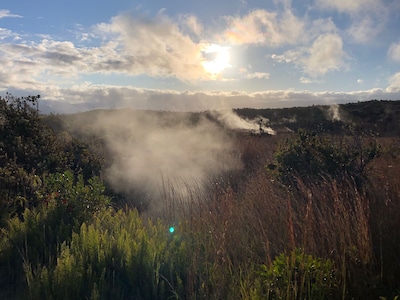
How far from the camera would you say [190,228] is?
4.69m

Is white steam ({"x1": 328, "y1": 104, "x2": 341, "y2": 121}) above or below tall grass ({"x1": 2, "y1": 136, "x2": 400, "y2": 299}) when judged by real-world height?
above

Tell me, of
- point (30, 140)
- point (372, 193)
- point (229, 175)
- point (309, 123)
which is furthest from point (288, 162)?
point (309, 123)

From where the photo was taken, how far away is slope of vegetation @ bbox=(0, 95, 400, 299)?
3303mm

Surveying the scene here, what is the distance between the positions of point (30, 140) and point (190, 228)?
4534mm

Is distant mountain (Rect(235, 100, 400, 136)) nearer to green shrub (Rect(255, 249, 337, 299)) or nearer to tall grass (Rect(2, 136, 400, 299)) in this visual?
tall grass (Rect(2, 136, 400, 299))

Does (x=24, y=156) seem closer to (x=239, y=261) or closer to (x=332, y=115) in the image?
(x=239, y=261)

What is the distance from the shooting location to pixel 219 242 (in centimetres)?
389

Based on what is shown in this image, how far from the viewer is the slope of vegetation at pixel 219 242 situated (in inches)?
130

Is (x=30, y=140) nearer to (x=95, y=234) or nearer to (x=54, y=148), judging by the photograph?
(x=54, y=148)

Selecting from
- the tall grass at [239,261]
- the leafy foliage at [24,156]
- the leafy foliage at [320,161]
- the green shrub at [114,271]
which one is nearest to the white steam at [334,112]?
the leafy foliage at [320,161]

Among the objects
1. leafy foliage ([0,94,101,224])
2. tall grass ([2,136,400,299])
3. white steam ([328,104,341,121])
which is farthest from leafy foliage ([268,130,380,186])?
white steam ([328,104,341,121])

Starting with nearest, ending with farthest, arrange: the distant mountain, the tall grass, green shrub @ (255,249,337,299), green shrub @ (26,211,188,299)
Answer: green shrub @ (255,249,337,299), the tall grass, green shrub @ (26,211,188,299), the distant mountain

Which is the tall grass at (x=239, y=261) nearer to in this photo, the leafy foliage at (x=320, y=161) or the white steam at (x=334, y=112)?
the leafy foliage at (x=320, y=161)

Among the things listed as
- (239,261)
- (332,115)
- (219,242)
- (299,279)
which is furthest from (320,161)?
(332,115)
